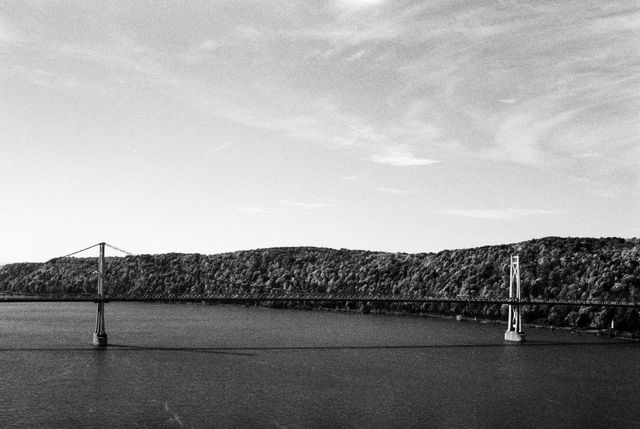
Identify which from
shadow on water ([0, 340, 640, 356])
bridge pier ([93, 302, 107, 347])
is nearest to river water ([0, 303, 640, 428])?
shadow on water ([0, 340, 640, 356])

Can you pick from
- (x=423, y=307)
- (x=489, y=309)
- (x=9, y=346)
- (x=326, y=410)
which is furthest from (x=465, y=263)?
(x=326, y=410)

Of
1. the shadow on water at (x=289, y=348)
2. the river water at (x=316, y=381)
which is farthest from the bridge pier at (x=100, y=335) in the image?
the river water at (x=316, y=381)

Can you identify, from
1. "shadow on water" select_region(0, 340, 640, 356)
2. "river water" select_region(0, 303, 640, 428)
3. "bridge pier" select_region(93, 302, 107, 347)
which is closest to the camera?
"river water" select_region(0, 303, 640, 428)

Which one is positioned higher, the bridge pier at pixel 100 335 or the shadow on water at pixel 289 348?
the bridge pier at pixel 100 335

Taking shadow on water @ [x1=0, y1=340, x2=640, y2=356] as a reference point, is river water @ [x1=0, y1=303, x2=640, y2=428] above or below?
above

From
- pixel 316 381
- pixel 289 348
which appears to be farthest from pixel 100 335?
pixel 316 381

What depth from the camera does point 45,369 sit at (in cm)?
6694

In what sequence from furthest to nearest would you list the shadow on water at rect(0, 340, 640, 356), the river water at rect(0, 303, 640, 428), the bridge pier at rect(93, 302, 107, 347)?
the bridge pier at rect(93, 302, 107, 347)
the shadow on water at rect(0, 340, 640, 356)
the river water at rect(0, 303, 640, 428)

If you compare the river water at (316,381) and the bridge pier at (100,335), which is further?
the bridge pier at (100,335)

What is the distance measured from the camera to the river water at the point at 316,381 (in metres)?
48.0

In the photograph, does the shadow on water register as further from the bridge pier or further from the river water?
the bridge pier

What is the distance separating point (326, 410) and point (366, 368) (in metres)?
21.5

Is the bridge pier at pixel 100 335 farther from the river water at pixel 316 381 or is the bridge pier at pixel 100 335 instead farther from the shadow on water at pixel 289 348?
the river water at pixel 316 381

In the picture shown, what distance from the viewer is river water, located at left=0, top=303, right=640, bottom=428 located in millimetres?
47969
